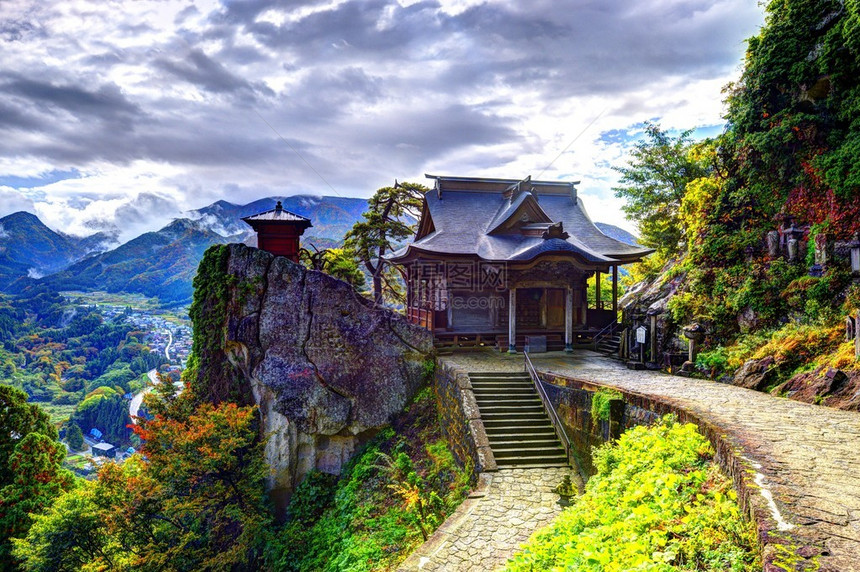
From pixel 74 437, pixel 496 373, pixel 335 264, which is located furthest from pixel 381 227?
pixel 74 437

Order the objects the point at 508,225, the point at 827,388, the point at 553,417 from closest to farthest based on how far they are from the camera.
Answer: the point at 827,388
the point at 553,417
the point at 508,225

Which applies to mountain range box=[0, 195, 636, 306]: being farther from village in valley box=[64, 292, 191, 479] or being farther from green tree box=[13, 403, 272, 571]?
green tree box=[13, 403, 272, 571]

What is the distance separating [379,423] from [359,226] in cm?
1310

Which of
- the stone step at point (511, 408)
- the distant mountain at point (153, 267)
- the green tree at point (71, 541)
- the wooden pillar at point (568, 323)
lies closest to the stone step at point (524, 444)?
the stone step at point (511, 408)

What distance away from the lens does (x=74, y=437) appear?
163ft

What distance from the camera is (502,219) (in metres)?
20.5

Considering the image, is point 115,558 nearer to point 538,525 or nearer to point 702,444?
point 538,525

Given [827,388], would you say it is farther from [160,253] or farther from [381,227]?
[160,253]

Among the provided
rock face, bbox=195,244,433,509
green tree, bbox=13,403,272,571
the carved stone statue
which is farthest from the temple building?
green tree, bbox=13,403,272,571

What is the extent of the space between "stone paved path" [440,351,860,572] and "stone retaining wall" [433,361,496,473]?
4192mm

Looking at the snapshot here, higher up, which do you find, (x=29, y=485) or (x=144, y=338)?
(x=29, y=485)

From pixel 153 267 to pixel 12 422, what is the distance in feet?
413

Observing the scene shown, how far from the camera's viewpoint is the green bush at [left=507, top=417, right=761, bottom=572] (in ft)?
14.0

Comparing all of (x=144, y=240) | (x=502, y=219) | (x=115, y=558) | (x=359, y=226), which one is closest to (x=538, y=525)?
(x=115, y=558)
